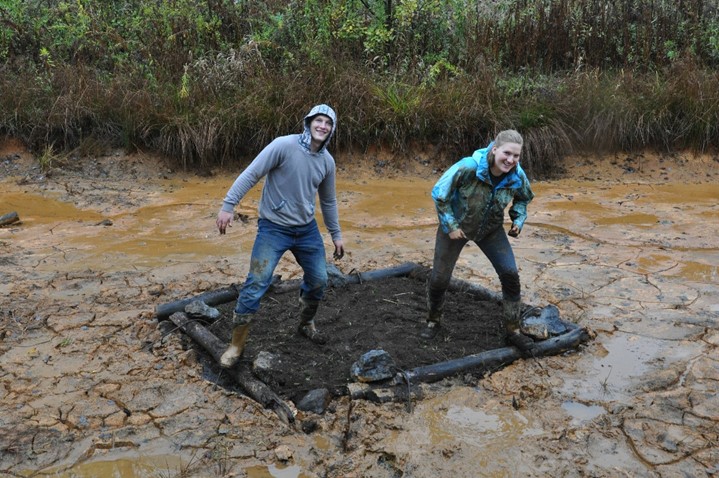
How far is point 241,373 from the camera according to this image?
4.65 m

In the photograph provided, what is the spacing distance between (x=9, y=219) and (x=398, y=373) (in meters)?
5.09

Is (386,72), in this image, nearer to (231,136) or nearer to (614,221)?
(231,136)

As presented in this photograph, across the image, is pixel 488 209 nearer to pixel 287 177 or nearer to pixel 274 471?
pixel 287 177

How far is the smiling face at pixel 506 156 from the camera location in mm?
4641

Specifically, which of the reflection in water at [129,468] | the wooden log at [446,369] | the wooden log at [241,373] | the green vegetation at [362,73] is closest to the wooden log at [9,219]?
the green vegetation at [362,73]

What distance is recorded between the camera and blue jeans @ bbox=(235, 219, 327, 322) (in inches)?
184

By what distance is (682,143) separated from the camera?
10.3 meters

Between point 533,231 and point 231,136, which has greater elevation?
point 231,136

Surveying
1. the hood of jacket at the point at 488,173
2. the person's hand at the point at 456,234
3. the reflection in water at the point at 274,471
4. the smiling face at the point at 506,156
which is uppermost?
the smiling face at the point at 506,156

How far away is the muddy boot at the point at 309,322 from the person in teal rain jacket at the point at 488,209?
836 mm

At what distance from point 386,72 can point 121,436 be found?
7.72 meters

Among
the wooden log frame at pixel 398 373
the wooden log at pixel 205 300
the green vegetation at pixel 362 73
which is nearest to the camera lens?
the wooden log frame at pixel 398 373

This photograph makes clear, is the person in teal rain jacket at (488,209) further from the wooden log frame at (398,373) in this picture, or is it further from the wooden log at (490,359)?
the wooden log frame at (398,373)

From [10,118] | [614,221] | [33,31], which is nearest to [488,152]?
[614,221]
